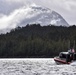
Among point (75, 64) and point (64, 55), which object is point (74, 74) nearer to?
point (75, 64)

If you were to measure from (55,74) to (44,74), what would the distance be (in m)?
2.53

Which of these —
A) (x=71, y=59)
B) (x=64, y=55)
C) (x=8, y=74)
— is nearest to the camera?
(x=8, y=74)

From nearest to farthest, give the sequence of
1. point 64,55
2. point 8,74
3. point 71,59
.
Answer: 1. point 8,74
2. point 71,59
3. point 64,55

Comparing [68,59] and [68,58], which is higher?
[68,58]

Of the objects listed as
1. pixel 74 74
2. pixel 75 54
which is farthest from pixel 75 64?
pixel 74 74

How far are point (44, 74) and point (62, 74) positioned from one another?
422cm

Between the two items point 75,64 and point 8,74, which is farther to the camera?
point 75,64

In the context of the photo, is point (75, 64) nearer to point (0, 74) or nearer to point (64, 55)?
point (64, 55)

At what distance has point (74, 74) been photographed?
92688 mm

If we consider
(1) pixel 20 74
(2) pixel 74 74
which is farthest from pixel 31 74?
(2) pixel 74 74

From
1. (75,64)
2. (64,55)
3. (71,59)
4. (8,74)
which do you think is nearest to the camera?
(8,74)

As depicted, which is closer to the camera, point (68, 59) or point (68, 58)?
point (68, 59)

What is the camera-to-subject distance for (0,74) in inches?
3602

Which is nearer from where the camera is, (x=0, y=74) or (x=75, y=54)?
(x=0, y=74)
